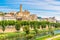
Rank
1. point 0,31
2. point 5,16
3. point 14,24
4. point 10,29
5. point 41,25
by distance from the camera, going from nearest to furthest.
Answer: point 0,31 < point 10,29 < point 14,24 < point 41,25 < point 5,16

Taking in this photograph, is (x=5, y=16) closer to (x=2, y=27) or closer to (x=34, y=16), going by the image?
(x=34, y=16)

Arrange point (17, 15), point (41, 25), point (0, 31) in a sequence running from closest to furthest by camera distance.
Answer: point (0, 31), point (41, 25), point (17, 15)

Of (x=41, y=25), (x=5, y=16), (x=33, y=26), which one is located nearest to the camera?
(x=33, y=26)

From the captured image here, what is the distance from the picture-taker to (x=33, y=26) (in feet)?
259

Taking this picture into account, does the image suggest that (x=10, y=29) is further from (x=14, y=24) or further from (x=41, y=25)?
(x=41, y=25)

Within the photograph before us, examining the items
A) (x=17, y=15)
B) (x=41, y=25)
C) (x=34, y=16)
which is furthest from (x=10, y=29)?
(x=34, y=16)

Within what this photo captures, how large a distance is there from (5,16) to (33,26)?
27.3 metres

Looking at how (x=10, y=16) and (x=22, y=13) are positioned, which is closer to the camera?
(x=10, y=16)

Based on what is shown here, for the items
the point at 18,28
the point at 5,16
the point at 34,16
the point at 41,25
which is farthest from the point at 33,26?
the point at 34,16

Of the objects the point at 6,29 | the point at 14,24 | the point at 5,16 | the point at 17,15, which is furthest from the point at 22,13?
the point at 6,29

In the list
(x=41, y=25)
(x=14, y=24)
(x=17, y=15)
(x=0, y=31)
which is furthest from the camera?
(x=17, y=15)

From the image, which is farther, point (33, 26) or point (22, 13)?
point (22, 13)

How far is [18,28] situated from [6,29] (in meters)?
5.46

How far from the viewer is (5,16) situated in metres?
103
